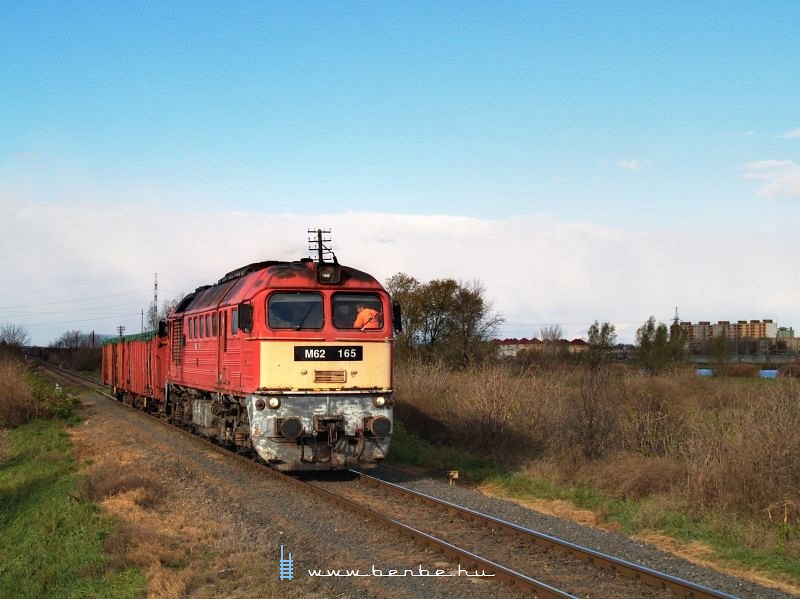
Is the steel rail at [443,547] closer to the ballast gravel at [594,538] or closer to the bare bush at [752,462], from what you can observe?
the ballast gravel at [594,538]

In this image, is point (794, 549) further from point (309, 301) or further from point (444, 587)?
point (309, 301)

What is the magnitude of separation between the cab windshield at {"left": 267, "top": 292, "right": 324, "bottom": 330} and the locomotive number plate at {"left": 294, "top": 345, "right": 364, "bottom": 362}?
36 cm

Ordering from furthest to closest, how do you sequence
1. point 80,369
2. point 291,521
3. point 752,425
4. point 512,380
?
point 80,369 → point 512,380 → point 752,425 → point 291,521

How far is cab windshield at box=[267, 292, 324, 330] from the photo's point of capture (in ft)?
43.7

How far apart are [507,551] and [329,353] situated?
A: 5.24 m

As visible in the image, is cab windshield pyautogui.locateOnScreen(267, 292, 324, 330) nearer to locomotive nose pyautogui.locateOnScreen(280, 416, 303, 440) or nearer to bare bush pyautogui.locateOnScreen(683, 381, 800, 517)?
locomotive nose pyautogui.locateOnScreen(280, 416, 303, 440)

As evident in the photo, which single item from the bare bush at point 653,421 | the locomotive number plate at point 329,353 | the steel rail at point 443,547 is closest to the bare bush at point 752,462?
the bare bush at point 653,421

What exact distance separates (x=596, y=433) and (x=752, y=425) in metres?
4.46

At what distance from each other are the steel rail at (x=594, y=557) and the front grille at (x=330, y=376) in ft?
7.76

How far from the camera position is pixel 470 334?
47062 millimetres

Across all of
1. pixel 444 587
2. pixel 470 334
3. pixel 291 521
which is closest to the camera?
pixel 444 587

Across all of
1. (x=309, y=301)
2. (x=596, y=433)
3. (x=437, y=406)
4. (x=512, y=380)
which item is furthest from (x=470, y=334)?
(x=309, y=301)

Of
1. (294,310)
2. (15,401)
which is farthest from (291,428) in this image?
(15,401)

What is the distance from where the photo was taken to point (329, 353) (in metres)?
13.4
